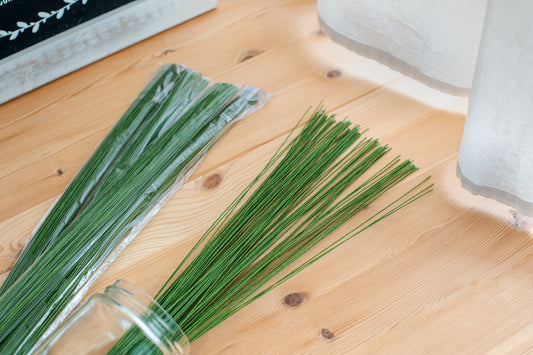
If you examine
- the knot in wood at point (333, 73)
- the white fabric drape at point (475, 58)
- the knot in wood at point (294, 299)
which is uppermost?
the white fabric drape at point (475, 58)

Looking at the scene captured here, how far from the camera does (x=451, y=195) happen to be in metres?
1.04

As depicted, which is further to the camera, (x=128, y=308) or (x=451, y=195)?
(x=451, y=195)

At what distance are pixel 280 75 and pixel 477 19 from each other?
0.48 meters

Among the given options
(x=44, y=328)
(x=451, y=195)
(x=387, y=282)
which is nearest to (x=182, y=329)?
(x=44, y=328)

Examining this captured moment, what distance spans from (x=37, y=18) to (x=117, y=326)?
34.2 inches

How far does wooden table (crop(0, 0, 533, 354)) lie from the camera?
886 mm

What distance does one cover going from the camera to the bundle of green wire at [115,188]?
94 centimetres

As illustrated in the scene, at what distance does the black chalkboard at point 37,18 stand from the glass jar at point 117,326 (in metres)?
0.81

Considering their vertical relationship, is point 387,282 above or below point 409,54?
below

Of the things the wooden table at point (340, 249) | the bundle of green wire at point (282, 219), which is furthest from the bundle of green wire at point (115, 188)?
the bundle of green wire at point (282, 219)

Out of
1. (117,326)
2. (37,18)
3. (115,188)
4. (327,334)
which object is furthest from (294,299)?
(37,18)

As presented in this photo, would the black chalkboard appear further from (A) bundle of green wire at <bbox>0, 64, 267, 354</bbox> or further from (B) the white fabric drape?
(B) the white fabric drape

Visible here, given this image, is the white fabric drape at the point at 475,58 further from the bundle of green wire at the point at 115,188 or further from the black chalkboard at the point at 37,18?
the black chalkboard at the point at 37,18

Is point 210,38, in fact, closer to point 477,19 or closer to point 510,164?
point 477,19
